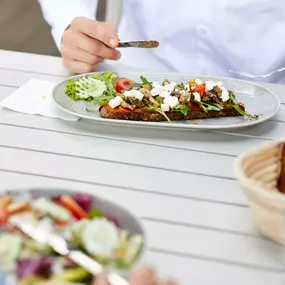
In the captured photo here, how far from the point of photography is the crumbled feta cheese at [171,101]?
40.9 inches

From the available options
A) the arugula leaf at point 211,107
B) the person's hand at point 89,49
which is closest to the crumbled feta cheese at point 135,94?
the arugula leaf at point 211,107

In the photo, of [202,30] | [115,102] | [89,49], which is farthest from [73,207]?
[202,30]

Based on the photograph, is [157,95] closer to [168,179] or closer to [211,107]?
[211,107]

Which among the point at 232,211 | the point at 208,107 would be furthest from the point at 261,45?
the point at 232,211

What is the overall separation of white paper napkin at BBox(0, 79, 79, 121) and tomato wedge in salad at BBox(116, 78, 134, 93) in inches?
4.3

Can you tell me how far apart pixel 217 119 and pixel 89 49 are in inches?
14.0

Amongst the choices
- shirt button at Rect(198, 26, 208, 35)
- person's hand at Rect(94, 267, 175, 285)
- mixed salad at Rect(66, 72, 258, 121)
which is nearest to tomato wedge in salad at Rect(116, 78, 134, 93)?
mixed salad at Rect(66, 72, 258, 121)

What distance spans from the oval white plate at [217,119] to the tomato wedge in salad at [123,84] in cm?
5

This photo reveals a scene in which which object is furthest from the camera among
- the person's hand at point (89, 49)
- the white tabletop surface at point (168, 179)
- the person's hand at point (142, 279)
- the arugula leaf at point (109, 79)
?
the person's hand at point (89, 49)

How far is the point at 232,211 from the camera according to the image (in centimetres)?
82

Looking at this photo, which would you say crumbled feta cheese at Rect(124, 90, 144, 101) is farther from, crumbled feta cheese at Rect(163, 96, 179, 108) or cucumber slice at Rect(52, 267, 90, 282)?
cucumber slice at Rect(52, 267, 90, 282)

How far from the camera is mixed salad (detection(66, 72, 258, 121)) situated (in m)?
1.04

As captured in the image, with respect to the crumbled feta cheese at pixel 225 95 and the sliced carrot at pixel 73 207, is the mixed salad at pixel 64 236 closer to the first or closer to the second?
the sliced carrot at pixel 73 207

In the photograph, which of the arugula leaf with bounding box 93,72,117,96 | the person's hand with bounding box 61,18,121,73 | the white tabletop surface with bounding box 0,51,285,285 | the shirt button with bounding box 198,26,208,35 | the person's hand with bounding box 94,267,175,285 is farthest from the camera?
the shirt button with bounding box 198,26,208,35
